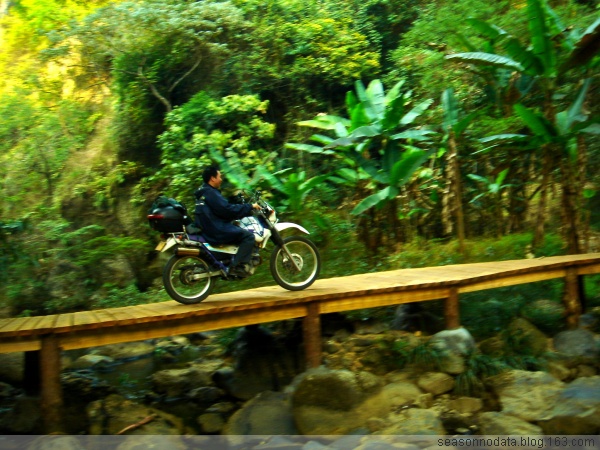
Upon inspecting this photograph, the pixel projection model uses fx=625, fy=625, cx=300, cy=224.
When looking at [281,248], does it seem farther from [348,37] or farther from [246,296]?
[348,37]

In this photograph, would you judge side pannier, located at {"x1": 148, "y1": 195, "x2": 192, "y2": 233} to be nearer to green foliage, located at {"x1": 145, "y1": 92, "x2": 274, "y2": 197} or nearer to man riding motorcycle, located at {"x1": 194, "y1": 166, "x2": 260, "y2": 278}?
man riding motorcycle, located at {"x1": 194, "y1": 166, "x2": 260, "y2": 278}

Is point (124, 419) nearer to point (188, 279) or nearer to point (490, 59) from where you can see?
point (188, 279)

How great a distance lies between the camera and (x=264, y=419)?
6141 millimetres

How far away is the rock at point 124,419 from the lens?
579 cm

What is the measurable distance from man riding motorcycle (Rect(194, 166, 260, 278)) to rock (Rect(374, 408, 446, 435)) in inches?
85.4

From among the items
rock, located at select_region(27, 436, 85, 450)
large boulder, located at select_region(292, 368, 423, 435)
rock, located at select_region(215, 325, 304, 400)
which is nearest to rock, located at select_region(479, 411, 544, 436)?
large boulder, located at select_region(292, 368, 423, 435)

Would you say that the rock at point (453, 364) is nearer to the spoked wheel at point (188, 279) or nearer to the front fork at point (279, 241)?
the front fork at point (279, 241)

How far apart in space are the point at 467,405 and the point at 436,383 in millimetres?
447

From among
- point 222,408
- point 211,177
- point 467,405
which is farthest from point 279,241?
point 467,405

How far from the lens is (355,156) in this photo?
10492 mm

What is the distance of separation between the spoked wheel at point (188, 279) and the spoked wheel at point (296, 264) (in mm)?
759

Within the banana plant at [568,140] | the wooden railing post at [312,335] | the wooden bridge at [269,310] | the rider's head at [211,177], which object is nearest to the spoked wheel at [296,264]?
the wooden bridge at [269,310]

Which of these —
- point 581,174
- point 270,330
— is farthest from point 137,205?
point 581,174

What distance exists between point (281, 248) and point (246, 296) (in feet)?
2.22
